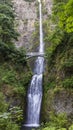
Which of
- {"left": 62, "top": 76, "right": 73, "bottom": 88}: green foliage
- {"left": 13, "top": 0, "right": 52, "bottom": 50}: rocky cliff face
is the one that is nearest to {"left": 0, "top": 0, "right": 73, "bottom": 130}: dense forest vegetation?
{"left": 62, "top": 76, "right": 73, "bottom": 88}: green foliage

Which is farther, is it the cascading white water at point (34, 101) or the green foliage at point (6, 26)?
the green foliage at point (6, 26)

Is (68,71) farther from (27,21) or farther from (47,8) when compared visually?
(47,8)

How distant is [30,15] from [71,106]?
90.2 ft

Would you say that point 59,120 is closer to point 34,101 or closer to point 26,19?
point 34,101

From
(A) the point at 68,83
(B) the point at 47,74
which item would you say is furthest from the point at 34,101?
(A) the point at 68,83

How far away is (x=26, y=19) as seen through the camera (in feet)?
141

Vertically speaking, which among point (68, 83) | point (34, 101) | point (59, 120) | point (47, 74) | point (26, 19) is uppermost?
point (26, 19)

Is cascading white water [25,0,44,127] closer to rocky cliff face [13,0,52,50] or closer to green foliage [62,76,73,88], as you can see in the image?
green foliage [62,76,73,88]

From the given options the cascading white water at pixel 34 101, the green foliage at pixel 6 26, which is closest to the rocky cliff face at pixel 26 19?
the green foliage at pixel 6 26

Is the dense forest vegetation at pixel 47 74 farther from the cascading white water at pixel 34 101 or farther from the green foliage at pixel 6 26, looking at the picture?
the cascading white water at pixel 34 101

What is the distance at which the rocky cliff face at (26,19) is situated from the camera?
39.6 metres

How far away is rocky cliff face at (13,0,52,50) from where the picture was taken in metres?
39.6

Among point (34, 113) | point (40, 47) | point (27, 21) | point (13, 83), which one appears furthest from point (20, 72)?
point (27, 21)

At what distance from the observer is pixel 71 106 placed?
1916 centimetres
